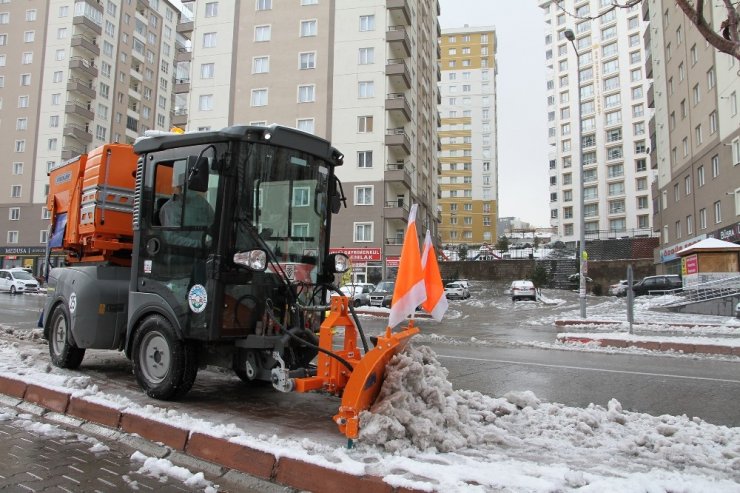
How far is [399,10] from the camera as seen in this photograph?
43469mm

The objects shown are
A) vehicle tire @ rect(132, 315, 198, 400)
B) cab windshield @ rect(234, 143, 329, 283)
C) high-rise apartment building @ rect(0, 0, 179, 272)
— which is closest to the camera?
cab windshield @ rect(234, 143, 329, 283)

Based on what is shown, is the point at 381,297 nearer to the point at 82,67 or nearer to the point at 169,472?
the point at 169,472

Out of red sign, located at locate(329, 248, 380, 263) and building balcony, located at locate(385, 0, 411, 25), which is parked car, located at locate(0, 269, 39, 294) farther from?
building balcony, located at locate(385, 0, 411, 25)

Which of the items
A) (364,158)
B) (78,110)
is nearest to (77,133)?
(78,110)

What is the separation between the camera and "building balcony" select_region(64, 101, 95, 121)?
5497 centimetres

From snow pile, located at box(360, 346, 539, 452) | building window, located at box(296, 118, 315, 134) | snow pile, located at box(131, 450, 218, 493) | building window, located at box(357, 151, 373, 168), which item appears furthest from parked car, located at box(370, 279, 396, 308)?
snow pile, located at box(131, 450, 218, 493)

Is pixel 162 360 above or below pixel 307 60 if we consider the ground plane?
below

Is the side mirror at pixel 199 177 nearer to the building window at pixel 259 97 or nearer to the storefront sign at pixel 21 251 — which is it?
the building window at pixel 259 97

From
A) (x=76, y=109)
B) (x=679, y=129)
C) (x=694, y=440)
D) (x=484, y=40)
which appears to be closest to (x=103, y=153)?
(x=694, y=440)

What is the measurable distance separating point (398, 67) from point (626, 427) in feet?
132

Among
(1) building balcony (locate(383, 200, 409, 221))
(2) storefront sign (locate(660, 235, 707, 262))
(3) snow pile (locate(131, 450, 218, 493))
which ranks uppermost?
(1) building balcony (locate(383, 200, 409, 221))

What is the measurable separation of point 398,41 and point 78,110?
34946 millimetres

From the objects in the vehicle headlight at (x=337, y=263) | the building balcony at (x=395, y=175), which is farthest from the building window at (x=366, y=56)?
the vehicle headlight at (x=337, y=263)

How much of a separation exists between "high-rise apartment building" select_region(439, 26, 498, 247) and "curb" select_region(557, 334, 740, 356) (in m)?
83.2
